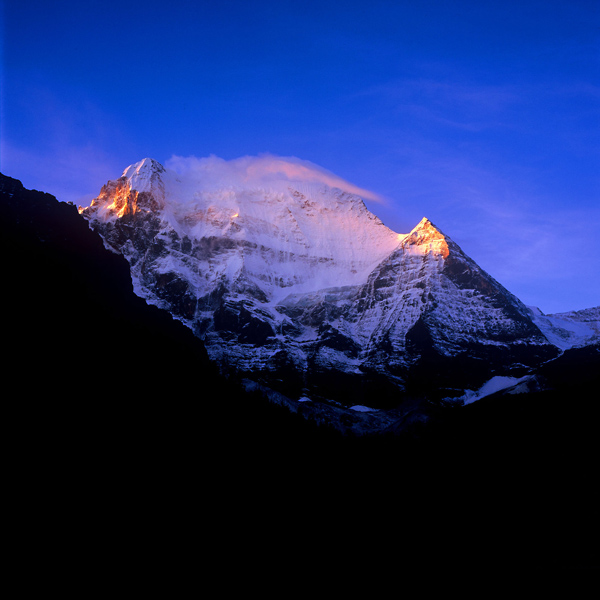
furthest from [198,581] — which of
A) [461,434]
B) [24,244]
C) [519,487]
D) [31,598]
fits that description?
[461,434]

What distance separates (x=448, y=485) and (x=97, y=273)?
248ft

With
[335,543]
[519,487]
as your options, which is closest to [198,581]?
[335,543]

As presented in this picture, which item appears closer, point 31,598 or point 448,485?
point 31,598

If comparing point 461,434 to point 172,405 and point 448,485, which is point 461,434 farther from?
point 172,405

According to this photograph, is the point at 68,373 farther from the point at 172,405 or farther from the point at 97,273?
the point at 97,273

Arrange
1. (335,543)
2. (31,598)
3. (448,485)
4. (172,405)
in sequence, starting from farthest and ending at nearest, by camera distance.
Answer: (448,485), (172,405), (335,543), (31,598)

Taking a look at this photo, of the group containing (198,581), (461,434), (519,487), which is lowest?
(198,581)

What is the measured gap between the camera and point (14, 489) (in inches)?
1818

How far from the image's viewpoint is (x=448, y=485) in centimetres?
9138

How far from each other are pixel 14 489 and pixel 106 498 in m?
8.83

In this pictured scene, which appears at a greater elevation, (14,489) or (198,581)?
(14,489)

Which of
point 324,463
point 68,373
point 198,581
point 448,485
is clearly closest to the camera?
point 198,581

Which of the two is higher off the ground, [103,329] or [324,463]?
[103,329]

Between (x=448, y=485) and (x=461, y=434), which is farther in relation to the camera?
(x=461, y=434)
